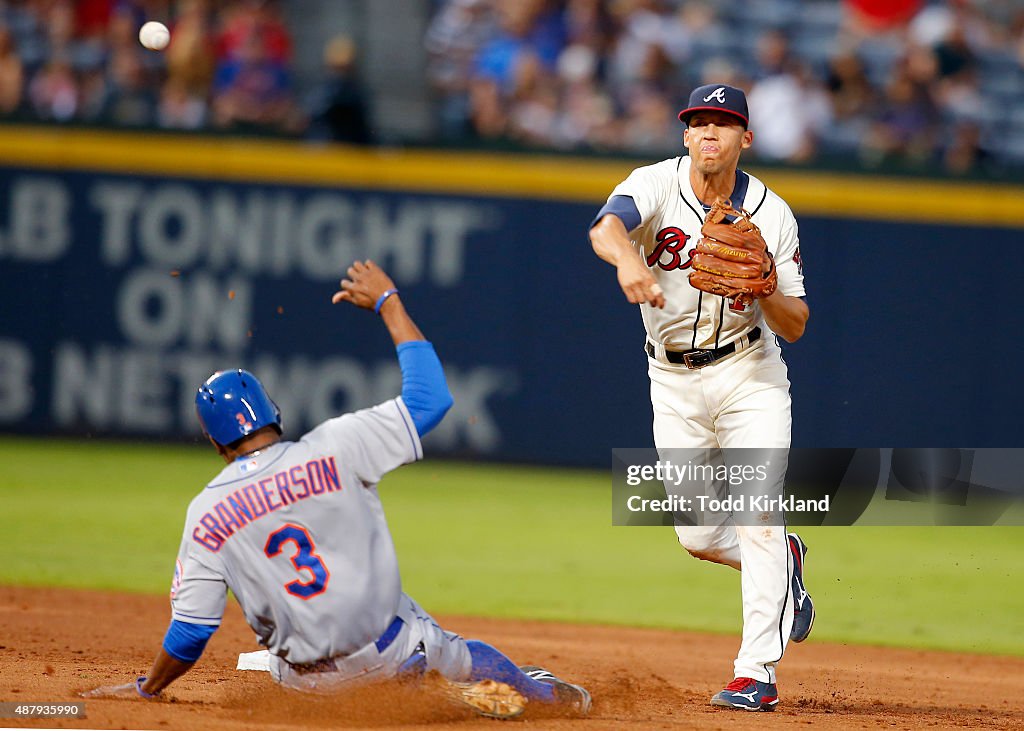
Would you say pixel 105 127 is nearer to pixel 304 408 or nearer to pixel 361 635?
pixel 304 408

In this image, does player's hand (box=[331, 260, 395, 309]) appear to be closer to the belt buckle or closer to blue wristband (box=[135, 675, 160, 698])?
blue wristband (box=[135, 675, 160, 698])

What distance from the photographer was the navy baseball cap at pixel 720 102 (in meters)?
5.26

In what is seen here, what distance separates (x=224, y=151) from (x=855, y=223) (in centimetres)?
509

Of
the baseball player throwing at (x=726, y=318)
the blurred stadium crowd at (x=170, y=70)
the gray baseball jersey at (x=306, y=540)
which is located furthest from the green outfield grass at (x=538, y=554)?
the gray baseball jersey at (x=306, y=540)

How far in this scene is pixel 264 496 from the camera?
14.0ft

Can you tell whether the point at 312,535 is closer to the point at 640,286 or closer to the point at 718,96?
the point at 640,286

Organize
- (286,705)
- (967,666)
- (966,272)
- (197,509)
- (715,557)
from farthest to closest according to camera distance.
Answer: (966,272)
(967,666)
(715,557)
(286,705)
(197,509)

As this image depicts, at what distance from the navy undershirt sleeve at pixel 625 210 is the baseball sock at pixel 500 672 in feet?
5.02

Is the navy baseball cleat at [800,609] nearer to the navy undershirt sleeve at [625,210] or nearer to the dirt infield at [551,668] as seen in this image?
the dirt infield at [551,668]

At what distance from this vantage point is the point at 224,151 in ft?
39.0

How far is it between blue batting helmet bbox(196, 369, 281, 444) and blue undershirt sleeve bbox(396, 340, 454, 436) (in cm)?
41

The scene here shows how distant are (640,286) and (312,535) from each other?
1364 millimetres

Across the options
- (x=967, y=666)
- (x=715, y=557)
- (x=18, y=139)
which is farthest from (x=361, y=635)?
(x=18, y=139)

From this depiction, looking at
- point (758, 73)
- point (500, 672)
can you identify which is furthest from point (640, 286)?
point (758, 73)
